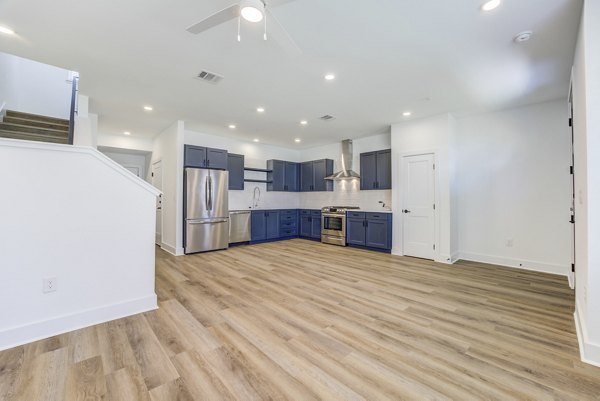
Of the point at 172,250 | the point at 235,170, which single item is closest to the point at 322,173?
the point at 235,170

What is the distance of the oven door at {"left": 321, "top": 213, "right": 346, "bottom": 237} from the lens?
6.32 meters

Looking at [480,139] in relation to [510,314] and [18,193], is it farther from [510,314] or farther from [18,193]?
[18,193]

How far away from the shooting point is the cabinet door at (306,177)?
25.1 feet

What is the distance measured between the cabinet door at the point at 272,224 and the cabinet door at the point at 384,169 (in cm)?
286

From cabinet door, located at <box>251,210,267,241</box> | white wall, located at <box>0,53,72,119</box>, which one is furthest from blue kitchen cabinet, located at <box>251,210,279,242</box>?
white wall, located at <box>0,53,72,119</box>

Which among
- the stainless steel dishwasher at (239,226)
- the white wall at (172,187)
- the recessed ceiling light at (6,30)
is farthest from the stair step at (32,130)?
the stainless steel dishwasher at (239,226)

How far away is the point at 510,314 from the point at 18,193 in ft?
15.2

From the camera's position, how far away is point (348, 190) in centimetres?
703

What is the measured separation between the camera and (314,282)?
356 cm

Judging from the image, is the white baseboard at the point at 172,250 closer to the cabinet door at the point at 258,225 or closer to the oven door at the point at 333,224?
the cabinet door at the point at 258,225

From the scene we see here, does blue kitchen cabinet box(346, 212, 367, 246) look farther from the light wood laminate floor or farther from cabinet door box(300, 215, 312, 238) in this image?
the light wood laminate floor

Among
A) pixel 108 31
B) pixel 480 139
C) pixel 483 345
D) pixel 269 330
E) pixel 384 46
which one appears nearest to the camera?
pixel 483 345

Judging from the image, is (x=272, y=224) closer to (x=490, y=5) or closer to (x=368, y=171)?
(x=368, y=171)

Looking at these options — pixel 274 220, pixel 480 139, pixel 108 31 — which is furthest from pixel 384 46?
pixel 274 220
